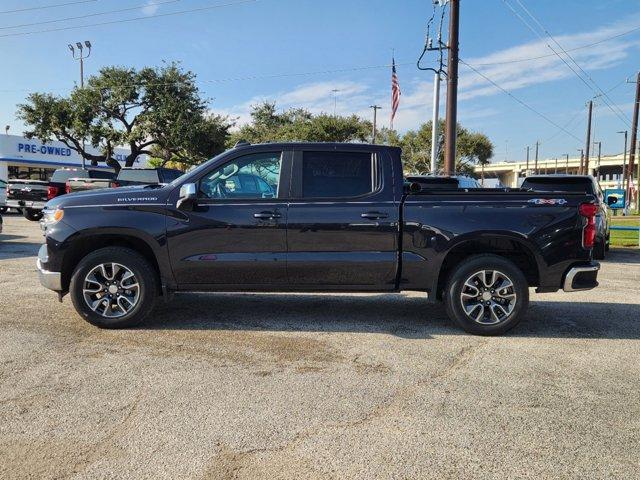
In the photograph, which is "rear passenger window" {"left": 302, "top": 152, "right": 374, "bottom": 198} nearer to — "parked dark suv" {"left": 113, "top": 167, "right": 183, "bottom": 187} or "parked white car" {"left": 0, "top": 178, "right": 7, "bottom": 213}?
"parked dark suv" {"left": 113, "top": 167, "right": 183, "bottom": 187}

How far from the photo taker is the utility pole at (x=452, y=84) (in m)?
15.3

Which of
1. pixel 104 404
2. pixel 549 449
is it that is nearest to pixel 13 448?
pixel 104 404

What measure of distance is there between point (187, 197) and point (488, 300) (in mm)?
3306

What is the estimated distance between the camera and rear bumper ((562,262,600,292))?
565 centimetres

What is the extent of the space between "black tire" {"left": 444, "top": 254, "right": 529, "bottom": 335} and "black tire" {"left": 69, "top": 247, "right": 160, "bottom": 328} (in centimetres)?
317

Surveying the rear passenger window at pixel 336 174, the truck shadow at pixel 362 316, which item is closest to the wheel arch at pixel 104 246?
the truck shadow at pixel 362 316

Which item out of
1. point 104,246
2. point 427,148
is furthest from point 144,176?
point 427,148

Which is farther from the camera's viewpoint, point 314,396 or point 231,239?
point 231,239

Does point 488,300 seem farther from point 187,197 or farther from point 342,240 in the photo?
point 187,197

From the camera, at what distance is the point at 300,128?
2000 inches

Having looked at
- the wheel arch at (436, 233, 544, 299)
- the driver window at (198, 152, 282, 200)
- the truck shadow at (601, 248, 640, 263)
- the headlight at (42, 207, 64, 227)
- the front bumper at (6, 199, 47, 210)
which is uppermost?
the driver window at (198, 152, 282, 200)

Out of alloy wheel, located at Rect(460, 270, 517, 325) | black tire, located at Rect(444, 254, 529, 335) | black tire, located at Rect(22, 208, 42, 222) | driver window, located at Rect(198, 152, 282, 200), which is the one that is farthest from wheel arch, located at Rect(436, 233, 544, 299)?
black tire, located at Rect(22, 208, 42, 222)

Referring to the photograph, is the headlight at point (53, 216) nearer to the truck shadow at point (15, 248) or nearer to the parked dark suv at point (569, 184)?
the truck shadow at point (15, 248)

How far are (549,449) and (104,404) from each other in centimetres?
295
